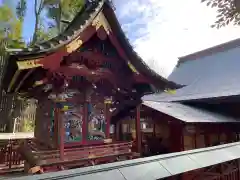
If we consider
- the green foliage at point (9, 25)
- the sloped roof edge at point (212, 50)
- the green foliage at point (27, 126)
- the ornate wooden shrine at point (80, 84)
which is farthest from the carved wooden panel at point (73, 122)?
the green foliage at point (27, 126)

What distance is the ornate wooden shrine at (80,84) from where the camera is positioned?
175 inches

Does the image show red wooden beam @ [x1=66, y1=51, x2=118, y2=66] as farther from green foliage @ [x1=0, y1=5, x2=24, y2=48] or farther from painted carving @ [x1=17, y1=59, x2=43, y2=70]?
green foliage @ [x1=0, y1=5, x2=24, y2=48]

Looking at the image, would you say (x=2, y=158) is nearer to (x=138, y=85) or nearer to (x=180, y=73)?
A: (x=138, y=85)

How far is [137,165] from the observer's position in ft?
7.43

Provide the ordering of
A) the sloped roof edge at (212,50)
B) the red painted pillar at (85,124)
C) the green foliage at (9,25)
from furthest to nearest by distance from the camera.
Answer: the green foliage at (9,25) → the sloped roof edge at (212,50) → the red painted pillar at (85,124)

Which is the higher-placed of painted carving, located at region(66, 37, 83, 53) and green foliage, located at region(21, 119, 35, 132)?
painted carving, located at region(66, 37, 83, 53)

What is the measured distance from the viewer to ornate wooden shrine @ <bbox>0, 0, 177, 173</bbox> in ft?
14.6

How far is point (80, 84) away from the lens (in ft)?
18.3

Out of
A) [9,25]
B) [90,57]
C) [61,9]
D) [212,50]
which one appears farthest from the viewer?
[61,9]

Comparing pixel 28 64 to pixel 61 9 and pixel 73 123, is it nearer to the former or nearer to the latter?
pixel 73 123

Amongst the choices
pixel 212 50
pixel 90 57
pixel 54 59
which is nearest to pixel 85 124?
pixel 90 57

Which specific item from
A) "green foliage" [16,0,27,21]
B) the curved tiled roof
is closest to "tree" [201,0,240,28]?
the curved tiled roof

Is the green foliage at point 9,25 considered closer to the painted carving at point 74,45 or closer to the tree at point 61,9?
the tree at point 61,9

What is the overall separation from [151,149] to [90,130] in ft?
12.6
